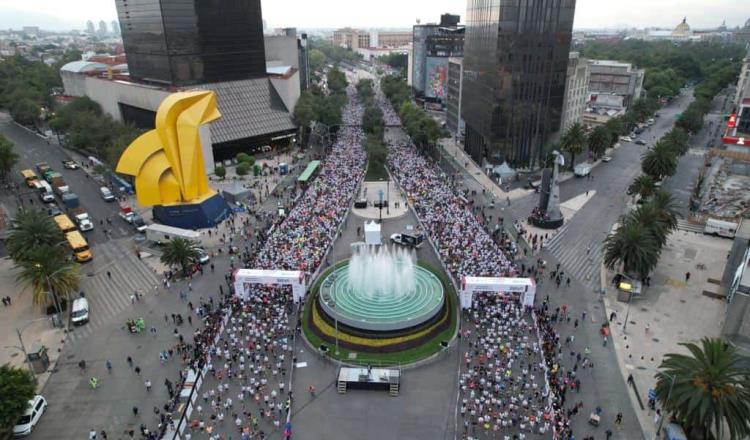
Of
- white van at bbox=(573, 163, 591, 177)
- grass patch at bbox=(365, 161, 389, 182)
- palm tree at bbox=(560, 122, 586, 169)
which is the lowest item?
grass patch at bbox=(365, 161, 389, 182)

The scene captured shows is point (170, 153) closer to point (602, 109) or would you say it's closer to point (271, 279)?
point (271, 279)

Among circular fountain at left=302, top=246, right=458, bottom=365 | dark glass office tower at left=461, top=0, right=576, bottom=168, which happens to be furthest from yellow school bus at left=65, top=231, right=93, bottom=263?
dark glass office tower at left=461, top=0, right=576, bottom=168

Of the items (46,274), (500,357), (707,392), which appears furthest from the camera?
(46,274)

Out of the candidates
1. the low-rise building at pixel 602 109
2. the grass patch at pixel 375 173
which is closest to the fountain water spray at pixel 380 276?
the grass patch at pixel 375 173

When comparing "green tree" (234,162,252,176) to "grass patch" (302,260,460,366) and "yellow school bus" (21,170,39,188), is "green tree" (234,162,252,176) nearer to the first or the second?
"yellow school bus" (21,170,39,188)

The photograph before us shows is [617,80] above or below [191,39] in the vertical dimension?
below

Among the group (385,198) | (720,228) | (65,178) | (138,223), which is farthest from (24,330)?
(720,228)

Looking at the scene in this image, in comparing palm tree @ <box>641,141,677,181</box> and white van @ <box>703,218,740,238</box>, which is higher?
palm tree @ <box>641,141,677,181</box>

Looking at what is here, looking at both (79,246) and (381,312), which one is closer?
(381,312)
